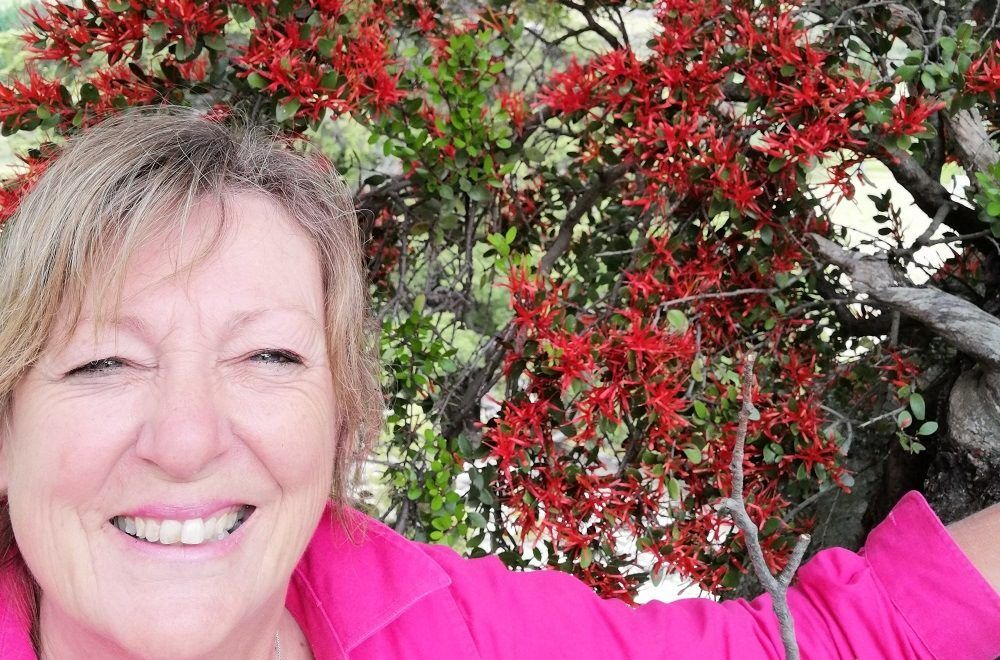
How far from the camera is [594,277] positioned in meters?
2.15

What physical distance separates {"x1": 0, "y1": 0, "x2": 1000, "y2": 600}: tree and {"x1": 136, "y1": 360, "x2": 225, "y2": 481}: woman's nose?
68cm

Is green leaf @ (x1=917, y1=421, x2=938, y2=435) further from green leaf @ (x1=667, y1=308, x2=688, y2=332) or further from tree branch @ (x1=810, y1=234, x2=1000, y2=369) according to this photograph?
green leaf @ (x1=667, y1=308, x2=688, y2=332)

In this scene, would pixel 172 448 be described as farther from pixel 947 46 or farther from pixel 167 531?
pixel 947 46

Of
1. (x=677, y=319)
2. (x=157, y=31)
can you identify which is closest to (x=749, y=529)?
(x=677, y=319)

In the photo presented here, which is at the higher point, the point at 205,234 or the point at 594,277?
the point at 205,234

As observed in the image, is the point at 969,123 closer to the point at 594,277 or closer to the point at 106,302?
the point at 594,277

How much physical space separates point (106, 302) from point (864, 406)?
5.51ft

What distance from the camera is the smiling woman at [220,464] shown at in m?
1.17

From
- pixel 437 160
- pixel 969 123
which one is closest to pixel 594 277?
pixel 437 160

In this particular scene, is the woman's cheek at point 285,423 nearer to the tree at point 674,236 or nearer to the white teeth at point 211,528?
the white teeth at point 211,528

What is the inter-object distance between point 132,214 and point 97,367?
0.66 ft

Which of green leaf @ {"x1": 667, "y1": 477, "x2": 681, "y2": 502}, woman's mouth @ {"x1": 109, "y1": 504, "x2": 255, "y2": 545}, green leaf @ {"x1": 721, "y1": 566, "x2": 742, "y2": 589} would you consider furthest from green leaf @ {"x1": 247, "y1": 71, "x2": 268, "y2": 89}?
green leaf @ {"x1": 721, "y1": 566, "x2": 742, "y2": 589}

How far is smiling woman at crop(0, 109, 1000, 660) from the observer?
1173 millimetres

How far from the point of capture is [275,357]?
128 centimetres
